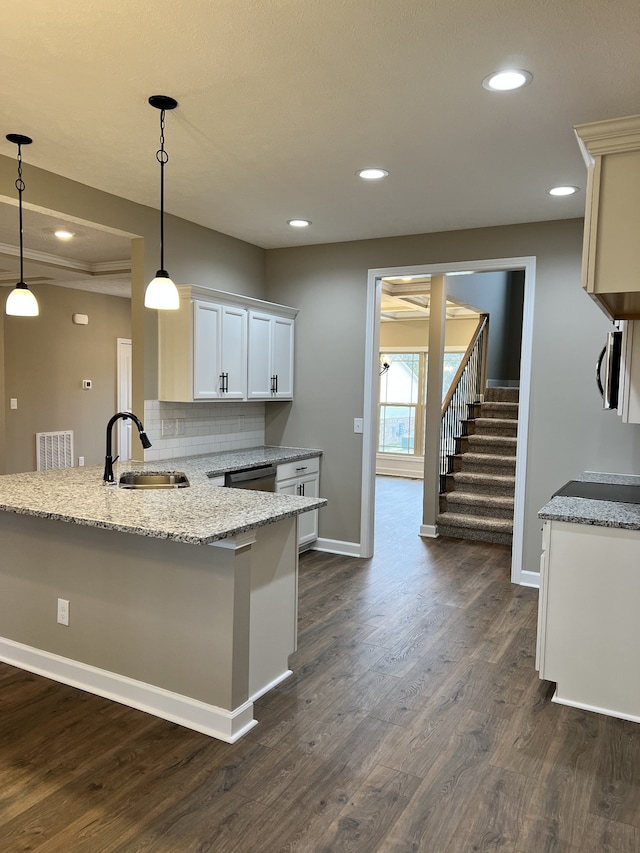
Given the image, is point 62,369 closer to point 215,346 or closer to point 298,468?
point 215,346

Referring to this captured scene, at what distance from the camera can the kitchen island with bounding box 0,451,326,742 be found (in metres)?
2.50

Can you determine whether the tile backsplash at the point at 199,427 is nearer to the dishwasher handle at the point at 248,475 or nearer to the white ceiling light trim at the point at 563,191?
the dishwasher handle at the point at 248,475

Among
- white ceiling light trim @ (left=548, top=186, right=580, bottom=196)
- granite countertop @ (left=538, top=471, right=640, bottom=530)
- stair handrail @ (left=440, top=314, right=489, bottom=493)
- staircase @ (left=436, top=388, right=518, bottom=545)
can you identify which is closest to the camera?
granite countertop @ (left=538, top=471, right=640, bottom=530)

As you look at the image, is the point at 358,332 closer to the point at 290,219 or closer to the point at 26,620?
the point at 290,219

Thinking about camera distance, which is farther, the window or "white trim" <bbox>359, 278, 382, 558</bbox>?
the window

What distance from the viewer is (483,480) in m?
6.32

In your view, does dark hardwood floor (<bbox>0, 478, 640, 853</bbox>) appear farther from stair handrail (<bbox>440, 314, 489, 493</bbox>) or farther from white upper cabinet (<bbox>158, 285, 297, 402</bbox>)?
stair handrail (<bbox>440, 314, 489, 493</bbox>)

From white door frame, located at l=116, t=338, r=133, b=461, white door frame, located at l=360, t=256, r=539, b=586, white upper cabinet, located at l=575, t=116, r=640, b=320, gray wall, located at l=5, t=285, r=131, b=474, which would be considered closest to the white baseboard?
white door frame, located at l=360, t=256, r=539, b=586

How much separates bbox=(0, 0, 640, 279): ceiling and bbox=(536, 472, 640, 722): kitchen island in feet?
6.11

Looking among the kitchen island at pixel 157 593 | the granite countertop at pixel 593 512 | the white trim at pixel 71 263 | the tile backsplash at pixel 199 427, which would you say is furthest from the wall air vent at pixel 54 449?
the granite countertop at pixel 593 512

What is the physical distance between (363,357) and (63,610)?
124 inches

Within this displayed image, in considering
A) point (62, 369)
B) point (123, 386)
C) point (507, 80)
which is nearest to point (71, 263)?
point (62, 369)

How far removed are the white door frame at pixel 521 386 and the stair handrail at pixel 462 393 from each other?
1.32 metres

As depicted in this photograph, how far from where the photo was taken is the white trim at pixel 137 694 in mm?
2531
